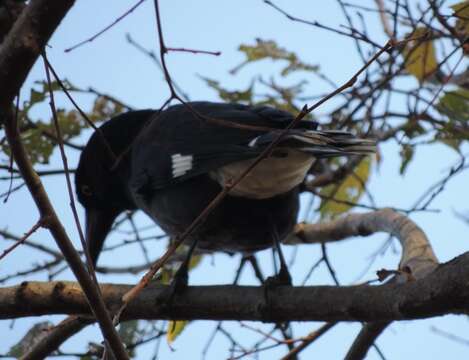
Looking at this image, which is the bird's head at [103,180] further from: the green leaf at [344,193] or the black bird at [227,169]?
the green leaf at [344,193]

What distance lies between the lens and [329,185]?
15.3ft

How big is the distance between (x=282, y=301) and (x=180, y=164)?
1200 millimetres

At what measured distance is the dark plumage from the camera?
10.6 ft

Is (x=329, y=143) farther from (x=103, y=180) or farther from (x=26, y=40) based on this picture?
(x=103, y=180)

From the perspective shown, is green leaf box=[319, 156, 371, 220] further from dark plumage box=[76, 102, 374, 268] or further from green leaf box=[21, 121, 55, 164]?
green leaf box=[21, 121, 55, 164]

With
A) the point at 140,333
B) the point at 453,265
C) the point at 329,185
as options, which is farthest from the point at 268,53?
the point at 453,265

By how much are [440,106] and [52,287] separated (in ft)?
5.92

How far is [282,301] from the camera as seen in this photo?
2834 millimetres

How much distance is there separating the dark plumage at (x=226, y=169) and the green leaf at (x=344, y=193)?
1.70 feet

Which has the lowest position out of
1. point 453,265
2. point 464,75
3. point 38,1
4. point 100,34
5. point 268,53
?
point 453,265

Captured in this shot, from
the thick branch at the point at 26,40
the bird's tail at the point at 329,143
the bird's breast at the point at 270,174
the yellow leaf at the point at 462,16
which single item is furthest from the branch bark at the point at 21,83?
the yellow leaf at the point at 462,16

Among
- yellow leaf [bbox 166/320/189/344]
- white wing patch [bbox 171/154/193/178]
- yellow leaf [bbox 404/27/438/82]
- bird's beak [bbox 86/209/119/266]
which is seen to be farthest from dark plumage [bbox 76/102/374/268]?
yellow leaf [bbox 404/27/438/82]

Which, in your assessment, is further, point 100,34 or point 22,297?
point 22,297

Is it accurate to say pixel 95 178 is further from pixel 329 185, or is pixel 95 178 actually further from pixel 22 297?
pixel 22 297
